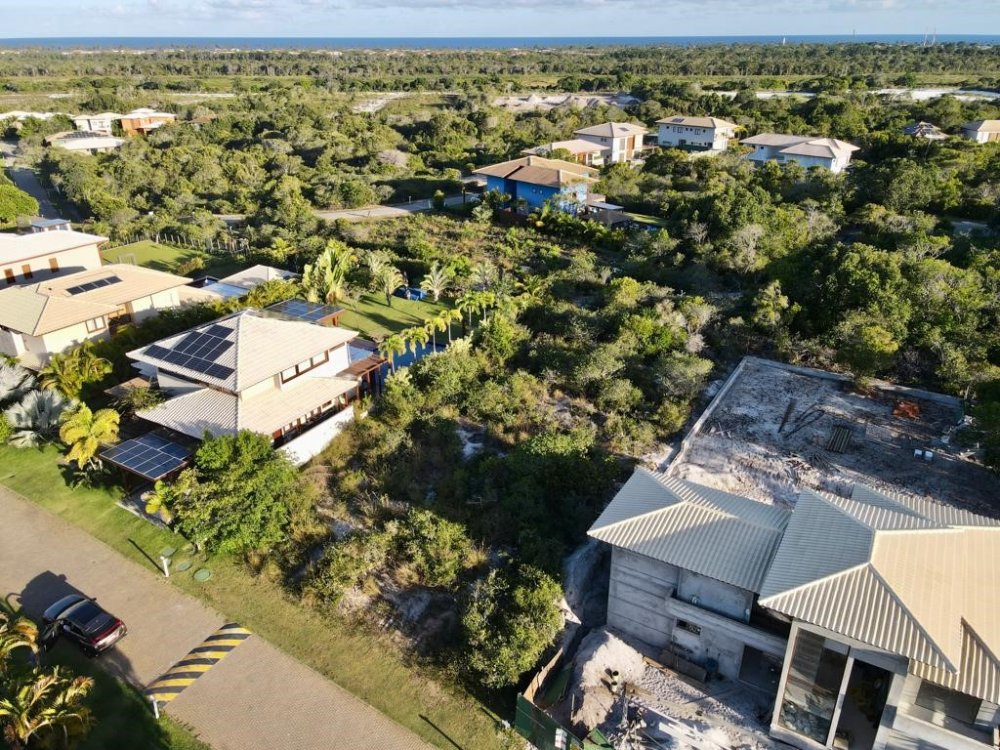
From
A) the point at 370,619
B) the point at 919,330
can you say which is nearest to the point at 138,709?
the point at 370,619

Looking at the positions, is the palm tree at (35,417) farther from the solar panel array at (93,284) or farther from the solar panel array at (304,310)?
the solar panel array at (304,310)

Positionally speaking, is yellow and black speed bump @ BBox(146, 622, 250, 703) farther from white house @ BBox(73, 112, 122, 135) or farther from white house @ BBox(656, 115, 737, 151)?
white house @ BBox(73, 112, 122, 135)

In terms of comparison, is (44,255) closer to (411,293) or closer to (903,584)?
(411,293)

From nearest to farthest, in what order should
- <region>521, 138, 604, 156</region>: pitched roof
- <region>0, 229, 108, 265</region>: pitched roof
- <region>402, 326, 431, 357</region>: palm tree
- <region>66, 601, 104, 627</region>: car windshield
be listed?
<region>66, 601, 104, 627</region>: car windshield, <region>402, 326, 431, 357</region>: palm tree, <region>0, 229, 108, 265</region>: pitched roof, <region>521, 138, 604, 156</region>: pitched roof

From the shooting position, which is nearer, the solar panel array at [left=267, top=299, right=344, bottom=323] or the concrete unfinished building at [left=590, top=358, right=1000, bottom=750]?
the concrete unfinished building at [left=590, top=358, right=1000, bottom=750]

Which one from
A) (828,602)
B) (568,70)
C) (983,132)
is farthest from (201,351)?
(568,70)

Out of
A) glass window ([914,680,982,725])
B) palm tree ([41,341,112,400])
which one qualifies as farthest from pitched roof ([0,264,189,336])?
glass window ([914,680,982,725])
